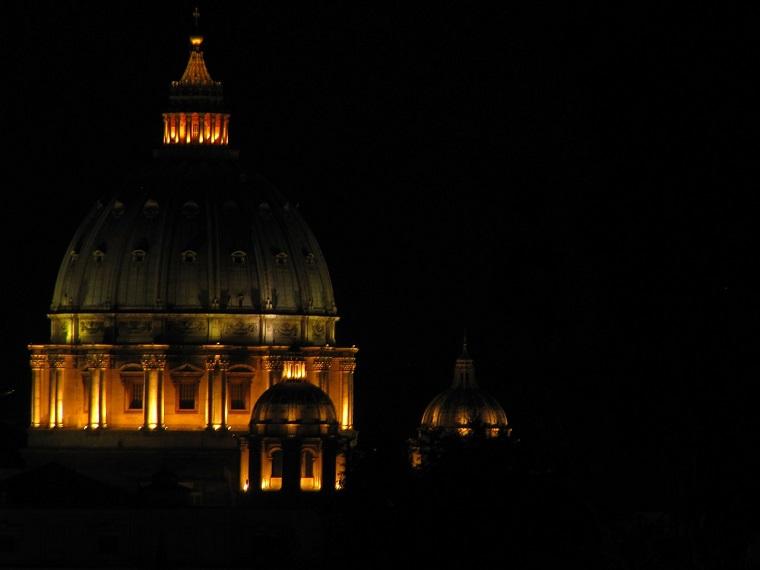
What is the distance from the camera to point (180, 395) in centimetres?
10781

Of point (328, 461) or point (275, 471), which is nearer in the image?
point (328, 461)

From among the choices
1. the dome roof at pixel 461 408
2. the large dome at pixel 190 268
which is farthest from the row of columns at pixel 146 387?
the dome roof at pixel 461 408

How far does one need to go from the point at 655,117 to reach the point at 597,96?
67 cm

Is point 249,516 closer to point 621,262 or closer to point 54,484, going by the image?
point 54,484

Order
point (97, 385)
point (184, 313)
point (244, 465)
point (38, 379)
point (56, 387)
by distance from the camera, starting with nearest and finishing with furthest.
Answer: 1. point (244, 465)
2. point (97, 385)
3. point (56, 387)
4. point (38, 379)
5. point (184, 313)

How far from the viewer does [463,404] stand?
357 feet

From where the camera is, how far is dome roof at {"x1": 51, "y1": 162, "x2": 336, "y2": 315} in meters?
108

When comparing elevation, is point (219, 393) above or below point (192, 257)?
below

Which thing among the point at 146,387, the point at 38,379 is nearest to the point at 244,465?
the point at 146,387

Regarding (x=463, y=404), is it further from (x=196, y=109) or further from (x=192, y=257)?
(x=196, y=109)

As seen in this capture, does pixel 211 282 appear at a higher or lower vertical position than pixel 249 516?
higher

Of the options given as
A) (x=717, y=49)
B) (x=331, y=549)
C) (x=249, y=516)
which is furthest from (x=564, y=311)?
(x=249, y=516)

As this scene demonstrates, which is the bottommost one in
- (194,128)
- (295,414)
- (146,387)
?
(295,414)

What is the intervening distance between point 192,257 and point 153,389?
171 inches
